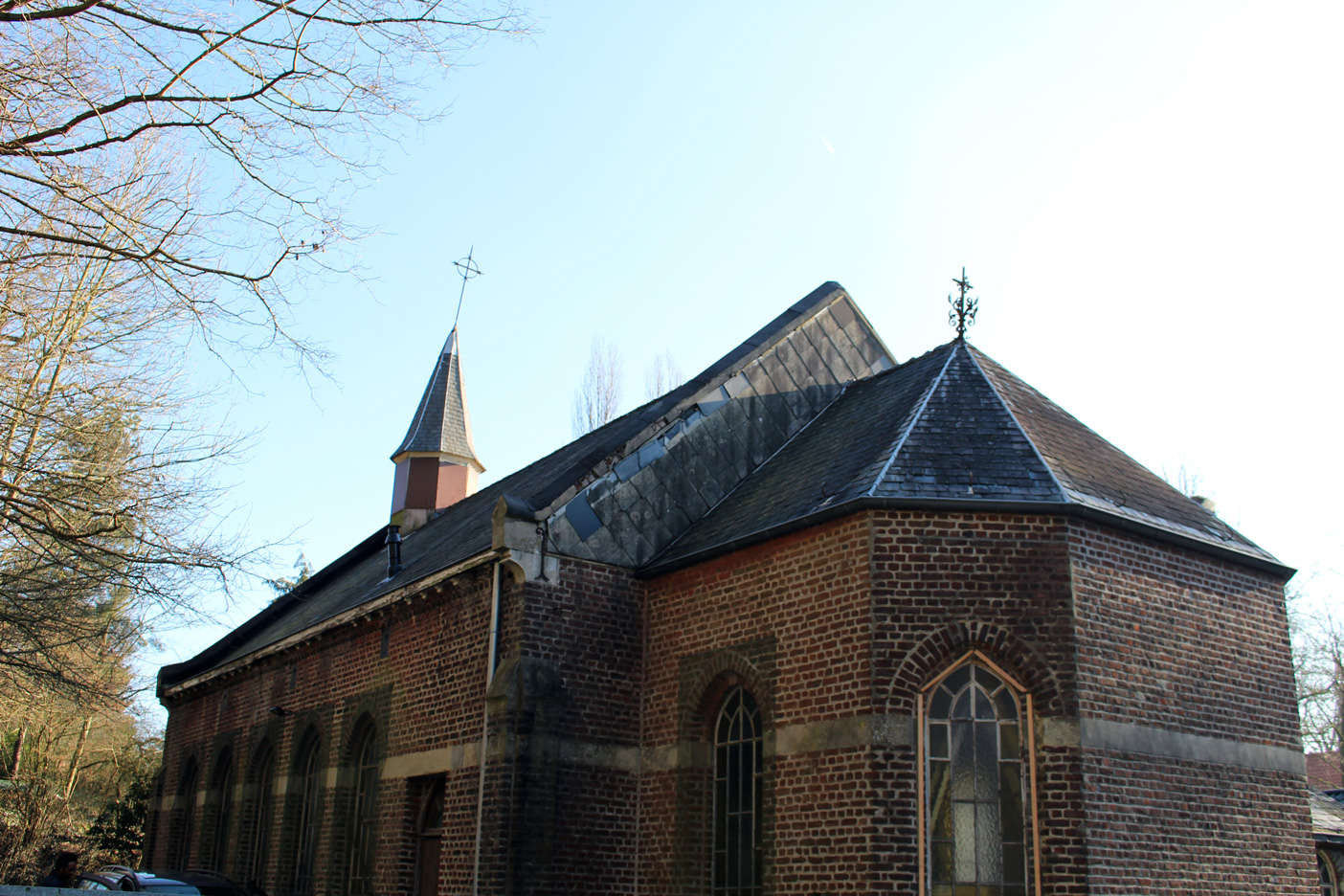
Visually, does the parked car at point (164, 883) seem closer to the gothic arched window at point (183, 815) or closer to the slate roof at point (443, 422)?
the gothic arched window at point (183, 815)

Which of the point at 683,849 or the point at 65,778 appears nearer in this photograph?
the point at 683,849

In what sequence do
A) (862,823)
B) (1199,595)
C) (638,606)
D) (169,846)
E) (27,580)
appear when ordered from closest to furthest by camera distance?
(862,823) < (27,580) < (1199,595) < (638,606) < (169,846)

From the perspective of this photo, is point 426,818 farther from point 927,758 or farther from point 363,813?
point 927,758

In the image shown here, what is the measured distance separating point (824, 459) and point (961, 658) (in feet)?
12.7

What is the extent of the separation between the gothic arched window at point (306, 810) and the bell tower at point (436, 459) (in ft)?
28.8

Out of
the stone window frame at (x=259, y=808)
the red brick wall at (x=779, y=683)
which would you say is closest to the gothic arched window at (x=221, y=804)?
the stone window frame at (x=259, y=808)

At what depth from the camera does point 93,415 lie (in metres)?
12.5

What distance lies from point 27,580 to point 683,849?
770cm

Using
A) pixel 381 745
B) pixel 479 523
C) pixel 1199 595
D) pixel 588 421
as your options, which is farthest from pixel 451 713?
pixel 588 421

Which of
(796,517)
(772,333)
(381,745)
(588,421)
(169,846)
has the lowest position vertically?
(169,846)

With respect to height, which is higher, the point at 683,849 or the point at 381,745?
the point at 381,745

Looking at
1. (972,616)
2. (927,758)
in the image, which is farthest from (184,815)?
(972,616)

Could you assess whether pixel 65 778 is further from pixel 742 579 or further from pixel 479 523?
pixel 742 579

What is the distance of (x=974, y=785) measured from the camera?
11289mm
